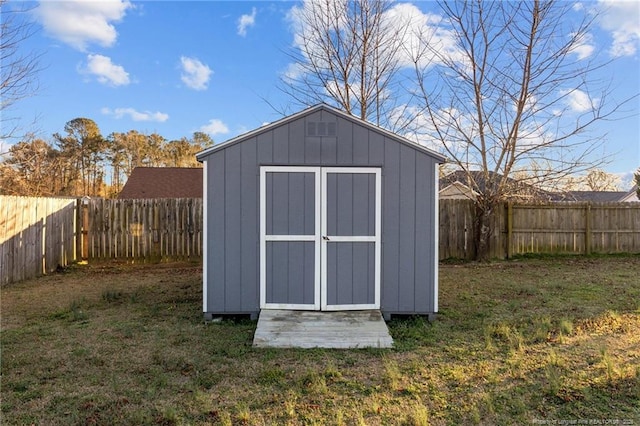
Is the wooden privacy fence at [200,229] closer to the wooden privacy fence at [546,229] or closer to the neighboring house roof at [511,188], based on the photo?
the wooden privacy fence at [546,229]

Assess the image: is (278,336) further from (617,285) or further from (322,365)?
(617,285)

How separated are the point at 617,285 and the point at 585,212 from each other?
4.20 m

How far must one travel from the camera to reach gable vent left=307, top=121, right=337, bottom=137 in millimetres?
4910

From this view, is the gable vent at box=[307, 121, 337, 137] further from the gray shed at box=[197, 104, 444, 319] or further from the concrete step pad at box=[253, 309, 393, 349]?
the concrete step pad at box=[253, 309, 393, 349]

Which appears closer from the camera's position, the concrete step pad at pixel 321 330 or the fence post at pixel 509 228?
the concrete step pad at pixel 321 330

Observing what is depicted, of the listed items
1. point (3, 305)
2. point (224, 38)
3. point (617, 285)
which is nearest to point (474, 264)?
point (617, 285)

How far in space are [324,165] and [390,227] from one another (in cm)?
120

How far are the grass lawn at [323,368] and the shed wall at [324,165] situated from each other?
0.45m

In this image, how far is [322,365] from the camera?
3.56 metres

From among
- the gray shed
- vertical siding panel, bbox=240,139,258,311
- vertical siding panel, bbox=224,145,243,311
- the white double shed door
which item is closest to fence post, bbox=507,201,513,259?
the gray shed

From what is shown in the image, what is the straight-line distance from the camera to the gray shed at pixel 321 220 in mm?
4902

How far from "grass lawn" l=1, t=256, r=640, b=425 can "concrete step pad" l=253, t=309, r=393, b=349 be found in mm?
171

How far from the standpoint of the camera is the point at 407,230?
16.3ft

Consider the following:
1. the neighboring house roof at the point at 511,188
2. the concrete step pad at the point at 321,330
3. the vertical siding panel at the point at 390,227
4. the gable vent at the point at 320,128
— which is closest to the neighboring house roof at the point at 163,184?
the neighboring house roof at the point at 511,188
